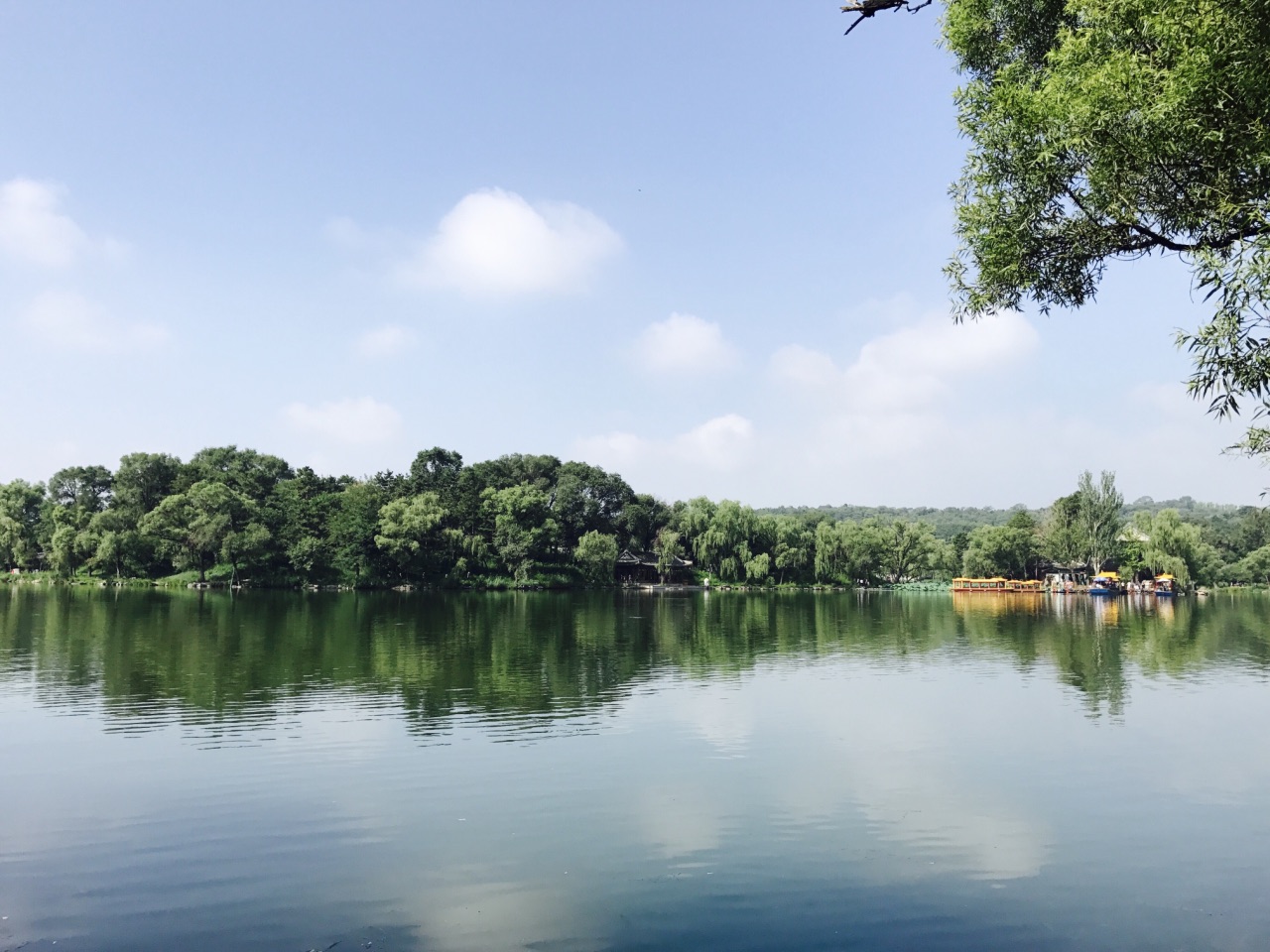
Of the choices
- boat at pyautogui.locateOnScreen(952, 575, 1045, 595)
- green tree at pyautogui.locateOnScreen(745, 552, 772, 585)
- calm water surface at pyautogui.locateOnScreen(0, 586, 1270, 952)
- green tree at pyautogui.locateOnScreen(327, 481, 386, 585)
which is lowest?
boat at pyautogui.locateOnScreen(952, 575, 1045, 595)

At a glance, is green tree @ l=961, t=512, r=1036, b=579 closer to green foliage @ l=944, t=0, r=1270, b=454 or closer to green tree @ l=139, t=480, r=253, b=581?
green tree @ l=139, t=480, r=253, b=581

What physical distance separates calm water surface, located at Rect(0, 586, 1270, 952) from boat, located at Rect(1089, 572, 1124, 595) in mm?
67449

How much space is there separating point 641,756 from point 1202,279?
11255mm

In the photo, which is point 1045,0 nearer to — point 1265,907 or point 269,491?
point 1265,907

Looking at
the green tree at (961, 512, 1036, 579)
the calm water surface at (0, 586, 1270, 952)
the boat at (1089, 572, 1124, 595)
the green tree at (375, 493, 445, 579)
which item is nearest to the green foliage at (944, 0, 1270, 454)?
the calm water surface at (0, 586, 1270, 952)

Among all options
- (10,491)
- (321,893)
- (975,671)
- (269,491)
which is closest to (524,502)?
(269,491)

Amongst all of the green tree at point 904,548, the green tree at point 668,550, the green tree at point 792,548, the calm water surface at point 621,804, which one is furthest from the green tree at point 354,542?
the green tree at point 904,548

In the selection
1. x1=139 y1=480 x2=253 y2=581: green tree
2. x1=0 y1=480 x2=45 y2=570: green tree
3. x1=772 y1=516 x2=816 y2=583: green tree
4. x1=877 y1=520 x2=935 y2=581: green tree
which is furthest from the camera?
x1=877 y1=520 x2=935 y2=581: green tree

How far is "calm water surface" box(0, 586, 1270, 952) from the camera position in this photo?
27.6 feet

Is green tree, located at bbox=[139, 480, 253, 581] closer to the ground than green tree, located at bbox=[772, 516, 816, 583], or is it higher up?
higher up

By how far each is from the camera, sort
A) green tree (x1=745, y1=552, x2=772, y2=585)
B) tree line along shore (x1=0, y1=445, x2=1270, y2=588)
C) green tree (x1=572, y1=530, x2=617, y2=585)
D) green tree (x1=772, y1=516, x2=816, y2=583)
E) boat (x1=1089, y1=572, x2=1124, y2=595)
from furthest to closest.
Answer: green tree (x1=772, y1=516, x2=816, y2=583) < green tree (x1=745, y1=552, x2=772, y2=585) < green tree (x1=572, y1=530, x2=617, y2=585) < boat (x1=1089, y1=572, x2=1124, y2=595) < tree line along shore (x1=0, y1=445, x2=1270, y2=588)

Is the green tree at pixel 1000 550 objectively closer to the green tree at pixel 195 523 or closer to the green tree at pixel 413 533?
the green tree at pixel 413 533

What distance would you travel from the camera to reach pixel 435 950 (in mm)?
7629

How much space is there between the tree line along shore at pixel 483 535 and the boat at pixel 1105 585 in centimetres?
206
